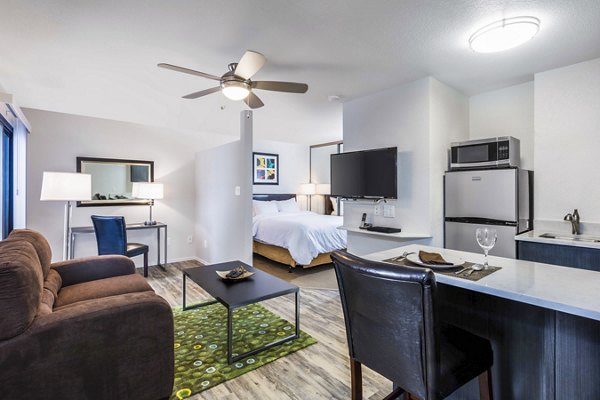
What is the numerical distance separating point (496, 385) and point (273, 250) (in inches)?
147

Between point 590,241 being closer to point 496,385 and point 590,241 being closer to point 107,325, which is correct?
point 496,385

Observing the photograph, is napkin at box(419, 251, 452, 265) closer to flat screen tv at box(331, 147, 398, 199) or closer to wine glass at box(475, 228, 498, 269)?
wine glass at box(475, 228, 498, 269)

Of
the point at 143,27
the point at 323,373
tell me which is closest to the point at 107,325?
the point at 323,373

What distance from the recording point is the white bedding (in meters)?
4.34

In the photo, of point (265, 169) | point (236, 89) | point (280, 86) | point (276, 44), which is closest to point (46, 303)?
point (236, 89)

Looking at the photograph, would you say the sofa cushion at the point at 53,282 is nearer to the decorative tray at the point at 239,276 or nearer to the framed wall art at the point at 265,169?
the decorative tray at the point at 239,276

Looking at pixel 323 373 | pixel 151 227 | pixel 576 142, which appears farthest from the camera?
pixel 151 227

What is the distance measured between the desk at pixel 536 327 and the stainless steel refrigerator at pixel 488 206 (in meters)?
1.44

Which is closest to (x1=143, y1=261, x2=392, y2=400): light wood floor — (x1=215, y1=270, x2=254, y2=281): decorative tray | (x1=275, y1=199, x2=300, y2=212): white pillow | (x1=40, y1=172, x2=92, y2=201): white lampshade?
(x1=215, y1=270, x2=254, y2=281): decorative tray

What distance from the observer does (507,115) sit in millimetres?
3322

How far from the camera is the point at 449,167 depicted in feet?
A: 10.7

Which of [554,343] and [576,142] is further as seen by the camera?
[576,142]

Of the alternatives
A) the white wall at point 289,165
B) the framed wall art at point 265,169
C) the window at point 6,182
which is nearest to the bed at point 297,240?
the framed wall art at point 265,169

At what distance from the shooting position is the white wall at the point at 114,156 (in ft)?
13.5
